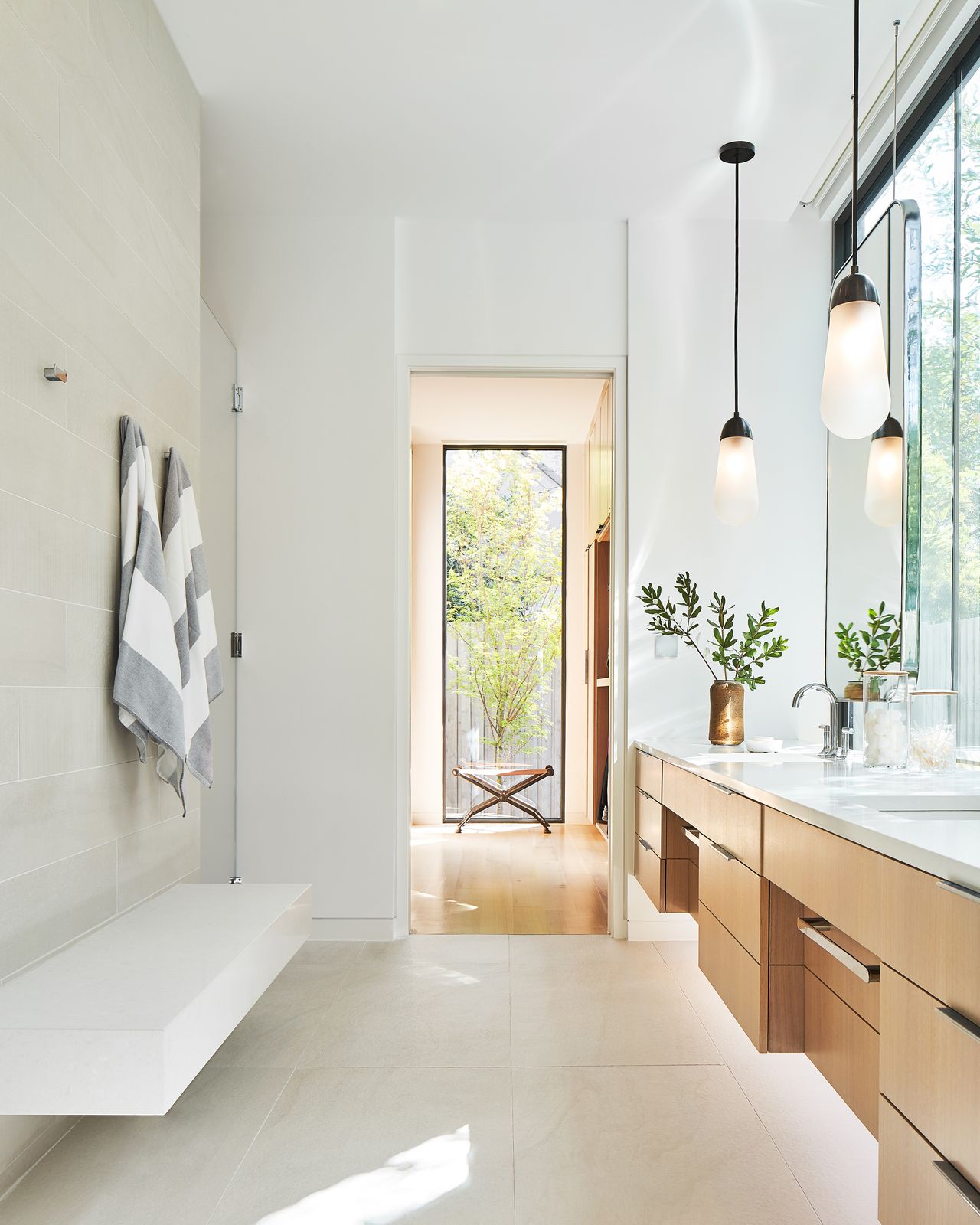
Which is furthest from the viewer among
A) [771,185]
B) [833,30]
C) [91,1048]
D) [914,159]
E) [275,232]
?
[275,232]

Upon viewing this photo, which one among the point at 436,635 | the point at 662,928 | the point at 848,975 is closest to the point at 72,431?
the point at 848,975

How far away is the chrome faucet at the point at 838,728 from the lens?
2.70 meters

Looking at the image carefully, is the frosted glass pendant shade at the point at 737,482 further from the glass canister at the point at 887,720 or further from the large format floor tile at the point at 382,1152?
the large format floor tile at the point at 382,1152

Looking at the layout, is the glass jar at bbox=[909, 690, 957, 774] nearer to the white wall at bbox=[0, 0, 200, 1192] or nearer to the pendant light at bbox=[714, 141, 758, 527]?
the pendant light at bbox=[714, 141, 758, 527]

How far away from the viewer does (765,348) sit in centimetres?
376

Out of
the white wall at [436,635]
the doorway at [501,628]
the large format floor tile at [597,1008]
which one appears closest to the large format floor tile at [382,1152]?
the large format floor tile at [597,1008]

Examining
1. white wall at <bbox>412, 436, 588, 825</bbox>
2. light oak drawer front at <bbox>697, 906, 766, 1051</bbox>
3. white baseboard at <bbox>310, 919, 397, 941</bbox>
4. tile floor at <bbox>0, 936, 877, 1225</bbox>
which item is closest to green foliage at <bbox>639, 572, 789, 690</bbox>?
light oak drawer front at <bbox>697, 906, 766, 1051</bbox>

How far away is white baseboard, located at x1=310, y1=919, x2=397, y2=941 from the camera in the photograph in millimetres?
3627

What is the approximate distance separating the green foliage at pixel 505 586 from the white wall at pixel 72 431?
4021 mm

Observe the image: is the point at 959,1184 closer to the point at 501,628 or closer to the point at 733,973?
the point at 733,973

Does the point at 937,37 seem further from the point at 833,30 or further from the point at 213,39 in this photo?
the point at 213,39

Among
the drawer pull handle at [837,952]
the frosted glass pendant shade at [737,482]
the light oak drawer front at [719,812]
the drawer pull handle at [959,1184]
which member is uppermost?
the frosted glass pendant shade at [737,482]

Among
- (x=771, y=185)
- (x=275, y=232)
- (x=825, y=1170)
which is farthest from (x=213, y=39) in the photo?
(x=825, y=1170)

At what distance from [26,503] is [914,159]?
9.25 ft
